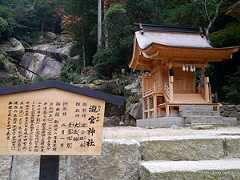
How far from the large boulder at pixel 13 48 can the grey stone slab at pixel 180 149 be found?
27581 millimetres

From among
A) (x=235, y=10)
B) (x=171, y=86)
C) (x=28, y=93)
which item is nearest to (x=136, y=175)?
(x=28, y=93)

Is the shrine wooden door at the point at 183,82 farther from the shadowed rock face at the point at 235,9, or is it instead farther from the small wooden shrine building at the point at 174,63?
the shadowed rock face at the point at 235,9

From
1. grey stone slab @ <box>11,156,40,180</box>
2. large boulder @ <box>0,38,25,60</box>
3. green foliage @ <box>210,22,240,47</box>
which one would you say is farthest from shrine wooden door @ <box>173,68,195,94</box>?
large boulder @ <box>0,38,25,60</box>

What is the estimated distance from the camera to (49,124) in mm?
2947

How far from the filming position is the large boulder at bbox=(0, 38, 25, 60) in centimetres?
2973

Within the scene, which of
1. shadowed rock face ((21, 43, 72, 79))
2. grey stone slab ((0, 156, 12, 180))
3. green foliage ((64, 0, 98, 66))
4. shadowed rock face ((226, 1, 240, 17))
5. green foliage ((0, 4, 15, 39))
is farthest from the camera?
green foliage ((0, 4, 15, 39))

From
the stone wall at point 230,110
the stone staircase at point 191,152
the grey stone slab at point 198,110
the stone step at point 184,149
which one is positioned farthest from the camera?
the stone wall at point 230,110

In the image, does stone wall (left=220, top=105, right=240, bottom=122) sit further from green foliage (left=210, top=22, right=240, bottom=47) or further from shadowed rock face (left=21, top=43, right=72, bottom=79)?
shadowed rock face (left=21, top=43, right=72, bottom=79)

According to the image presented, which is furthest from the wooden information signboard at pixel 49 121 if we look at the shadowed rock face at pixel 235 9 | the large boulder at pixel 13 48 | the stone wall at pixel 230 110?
the large boulder at pixel 13 48

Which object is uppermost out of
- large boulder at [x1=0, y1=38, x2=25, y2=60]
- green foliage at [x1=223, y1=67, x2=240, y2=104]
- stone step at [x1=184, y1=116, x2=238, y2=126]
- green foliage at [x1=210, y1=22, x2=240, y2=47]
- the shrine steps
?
large boulder at [x1=0, y1=38, x2=25, y2=60]

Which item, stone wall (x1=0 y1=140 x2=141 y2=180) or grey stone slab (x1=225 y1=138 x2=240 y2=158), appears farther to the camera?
grey stone slab (x1=225 y1=138 x2=240 y2=158)

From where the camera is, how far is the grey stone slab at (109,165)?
3.72 metres

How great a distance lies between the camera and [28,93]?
2977 millimetres

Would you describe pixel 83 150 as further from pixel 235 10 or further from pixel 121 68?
pixel 121 68
